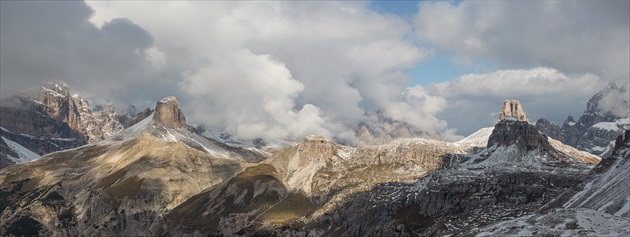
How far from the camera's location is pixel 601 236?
19988 centimetres

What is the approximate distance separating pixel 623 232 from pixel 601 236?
628cm

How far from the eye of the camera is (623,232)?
19750 cm
